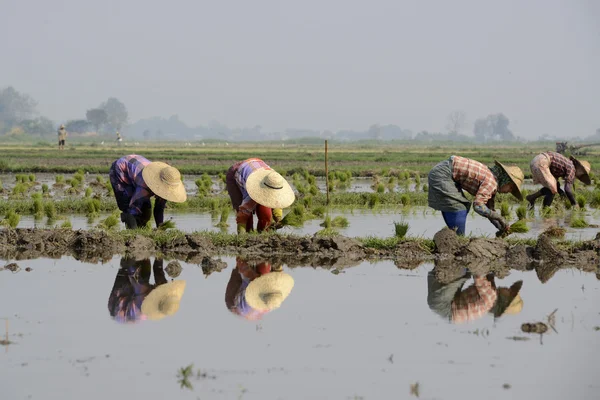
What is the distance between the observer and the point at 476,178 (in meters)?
10.3

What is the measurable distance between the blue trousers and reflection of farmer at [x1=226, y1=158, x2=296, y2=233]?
1738 mm

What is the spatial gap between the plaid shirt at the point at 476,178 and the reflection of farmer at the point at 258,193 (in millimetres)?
1823

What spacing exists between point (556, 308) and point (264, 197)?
3688mm

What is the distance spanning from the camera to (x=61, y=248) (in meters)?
10.7

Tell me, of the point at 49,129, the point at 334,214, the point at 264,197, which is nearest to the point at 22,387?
the point at 264,197

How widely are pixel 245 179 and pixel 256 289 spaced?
2.43m

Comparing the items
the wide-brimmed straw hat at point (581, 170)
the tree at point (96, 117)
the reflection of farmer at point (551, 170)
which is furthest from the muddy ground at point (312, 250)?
the tree at point (96, 117)

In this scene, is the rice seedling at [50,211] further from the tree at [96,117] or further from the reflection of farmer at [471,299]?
the tree at [96,117]

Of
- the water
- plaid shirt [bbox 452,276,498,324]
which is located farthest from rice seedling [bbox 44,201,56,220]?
plaid shirt [bbox 452,276,498,324]

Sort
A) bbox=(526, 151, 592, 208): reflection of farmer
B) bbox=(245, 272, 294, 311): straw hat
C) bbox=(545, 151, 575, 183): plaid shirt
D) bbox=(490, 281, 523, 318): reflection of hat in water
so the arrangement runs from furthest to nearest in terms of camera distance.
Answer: bbox=(545, 151, 575, 183): plaid shirt → bbox=(526, 151, 592, 208): reflection of farmer → bbox=(245, 272, 294, 311): straw hat → bbox=(490, 281, 523, 318): reflection of hat in water

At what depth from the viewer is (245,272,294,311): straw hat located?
758 cm

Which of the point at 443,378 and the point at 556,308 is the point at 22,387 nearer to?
the point at 443,378

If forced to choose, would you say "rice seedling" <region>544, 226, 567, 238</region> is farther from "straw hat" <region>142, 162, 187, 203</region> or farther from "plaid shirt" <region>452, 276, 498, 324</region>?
"straw hat" <region>142, 162, 187, 203</region>

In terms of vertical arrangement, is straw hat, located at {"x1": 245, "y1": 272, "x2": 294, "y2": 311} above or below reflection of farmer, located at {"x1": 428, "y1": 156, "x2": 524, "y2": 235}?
below
